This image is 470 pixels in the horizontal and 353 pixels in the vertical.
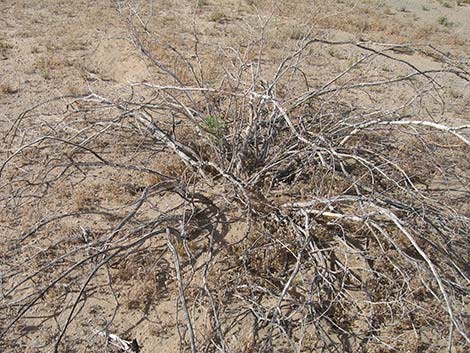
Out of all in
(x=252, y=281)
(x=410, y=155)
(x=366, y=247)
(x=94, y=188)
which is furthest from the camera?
(x=410, y=155)

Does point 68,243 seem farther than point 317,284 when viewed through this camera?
Yes

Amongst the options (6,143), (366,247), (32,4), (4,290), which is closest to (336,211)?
(366,247)

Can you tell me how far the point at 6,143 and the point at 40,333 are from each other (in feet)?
8.02

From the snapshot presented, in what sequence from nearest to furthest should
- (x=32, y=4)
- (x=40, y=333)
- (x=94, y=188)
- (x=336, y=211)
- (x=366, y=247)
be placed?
(x=40, y=333) < (x=366, y=247) < (x=336, y=211) < (x=94, y=188) < (x=32, y=4)

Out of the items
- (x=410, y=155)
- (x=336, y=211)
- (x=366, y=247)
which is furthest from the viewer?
(x=410, y=155)

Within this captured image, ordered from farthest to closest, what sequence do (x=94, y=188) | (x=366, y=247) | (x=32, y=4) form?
(x=32, y=4) < (x=94, y=188) < (x=366, y=247)

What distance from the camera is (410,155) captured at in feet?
14.7

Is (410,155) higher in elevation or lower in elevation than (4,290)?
lower

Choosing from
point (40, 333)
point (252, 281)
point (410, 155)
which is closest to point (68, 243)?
point (40, 333)

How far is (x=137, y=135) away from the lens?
4691 millimetres

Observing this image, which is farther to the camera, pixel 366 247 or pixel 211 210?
pixel 211 210

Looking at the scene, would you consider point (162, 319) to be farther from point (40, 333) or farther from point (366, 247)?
point (366, 247)

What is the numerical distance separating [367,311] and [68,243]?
6.73 ft

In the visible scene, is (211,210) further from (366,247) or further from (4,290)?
(4,290)
